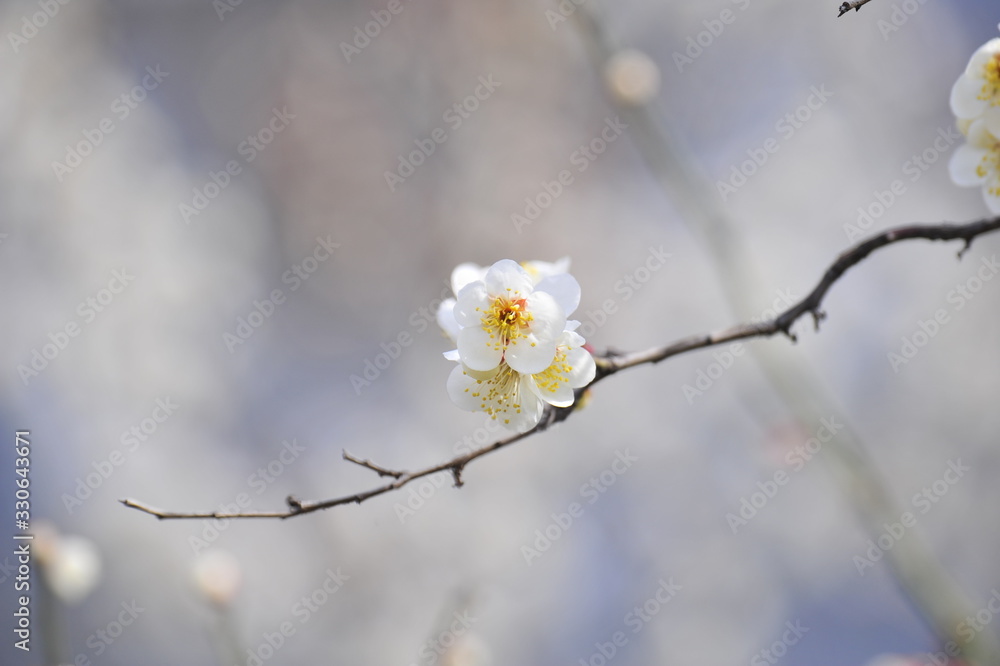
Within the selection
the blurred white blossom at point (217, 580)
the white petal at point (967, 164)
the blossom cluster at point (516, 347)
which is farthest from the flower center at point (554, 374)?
the blurred white blossom at point (217, 580)

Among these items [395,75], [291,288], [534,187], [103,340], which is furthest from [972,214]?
[103,340]

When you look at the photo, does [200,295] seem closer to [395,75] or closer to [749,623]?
[395,75]

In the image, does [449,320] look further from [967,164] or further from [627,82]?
[627,82]
